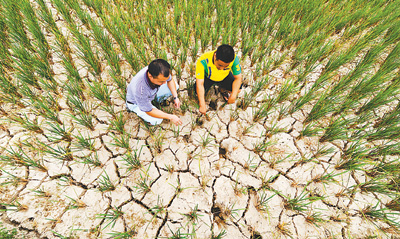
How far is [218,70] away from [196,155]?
97cm

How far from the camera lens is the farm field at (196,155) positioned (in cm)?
139

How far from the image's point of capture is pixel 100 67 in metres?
2.11

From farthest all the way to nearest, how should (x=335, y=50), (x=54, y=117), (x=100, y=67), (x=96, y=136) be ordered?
(x=335, y=50), (x=100, y=67), (x=96, y=136), (x=54, y=117)

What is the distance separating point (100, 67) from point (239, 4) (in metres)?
2.48

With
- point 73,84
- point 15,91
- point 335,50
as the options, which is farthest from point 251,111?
point 15,91

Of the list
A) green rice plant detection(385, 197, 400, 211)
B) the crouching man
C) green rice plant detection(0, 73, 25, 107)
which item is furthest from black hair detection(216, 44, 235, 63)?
green rice plant detection(0, 73, 25, 107)

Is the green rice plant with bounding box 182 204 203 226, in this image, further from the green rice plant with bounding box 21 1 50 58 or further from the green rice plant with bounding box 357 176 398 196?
the green rice plant with bounding box 21 1 50 58

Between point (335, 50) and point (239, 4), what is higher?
point (239, 4)

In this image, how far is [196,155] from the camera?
1718mm

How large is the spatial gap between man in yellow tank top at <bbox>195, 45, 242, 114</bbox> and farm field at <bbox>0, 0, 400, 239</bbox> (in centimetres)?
21

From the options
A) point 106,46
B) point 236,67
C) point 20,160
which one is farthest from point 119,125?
point 236,67

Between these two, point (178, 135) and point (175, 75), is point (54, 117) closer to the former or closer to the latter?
point (178, 135)

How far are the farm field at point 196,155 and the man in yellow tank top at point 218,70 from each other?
0.21 meters

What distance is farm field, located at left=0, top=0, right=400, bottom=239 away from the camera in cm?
139
